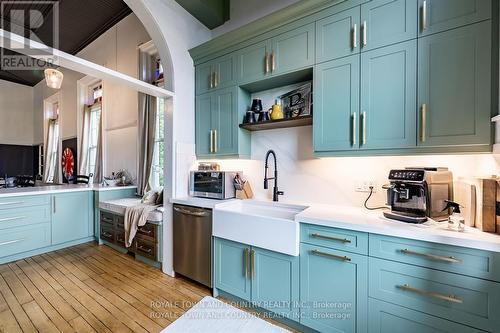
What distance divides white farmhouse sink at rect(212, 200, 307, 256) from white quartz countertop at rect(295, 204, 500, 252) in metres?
0.17

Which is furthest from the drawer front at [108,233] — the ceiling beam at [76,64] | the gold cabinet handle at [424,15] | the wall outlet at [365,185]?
the gold cabinet handle at [424,15]

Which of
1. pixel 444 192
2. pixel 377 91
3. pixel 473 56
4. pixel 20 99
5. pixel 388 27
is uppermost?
pixel 20 99

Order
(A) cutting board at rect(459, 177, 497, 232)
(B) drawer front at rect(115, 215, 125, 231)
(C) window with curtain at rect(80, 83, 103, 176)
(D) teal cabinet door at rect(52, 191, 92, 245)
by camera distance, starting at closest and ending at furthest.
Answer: (A) cutting board at rect(459, 177, 497, 232) < (B) drawer front at rect(115, 215, 125, 231) < (D) teal cabinet door at rect(52, 191, 92, 245) < (C) window with curtain at rect(80, 83, 103, 176)

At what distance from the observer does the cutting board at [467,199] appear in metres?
1.36

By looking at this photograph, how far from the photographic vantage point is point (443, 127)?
4.74 ft

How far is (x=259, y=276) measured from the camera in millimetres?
1866

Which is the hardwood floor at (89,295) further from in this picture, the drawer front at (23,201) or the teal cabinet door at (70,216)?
the drawer front at (23,201)

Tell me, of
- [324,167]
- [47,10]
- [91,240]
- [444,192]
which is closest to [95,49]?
[47,10]

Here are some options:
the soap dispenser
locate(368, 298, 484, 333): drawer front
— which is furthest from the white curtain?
the soap dispenser

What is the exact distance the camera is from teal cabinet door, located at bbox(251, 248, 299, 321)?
1705 millimetres

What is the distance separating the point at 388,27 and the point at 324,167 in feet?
4.14

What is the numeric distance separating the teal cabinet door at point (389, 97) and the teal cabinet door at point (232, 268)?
4.75ft

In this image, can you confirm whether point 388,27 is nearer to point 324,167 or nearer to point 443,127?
point 443,127

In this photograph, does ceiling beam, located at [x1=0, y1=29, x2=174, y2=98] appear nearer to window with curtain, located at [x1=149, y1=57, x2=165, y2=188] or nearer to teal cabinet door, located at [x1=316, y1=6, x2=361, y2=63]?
window with curtain, located at [x1=149, y1=57, x2=165, y2=188]
